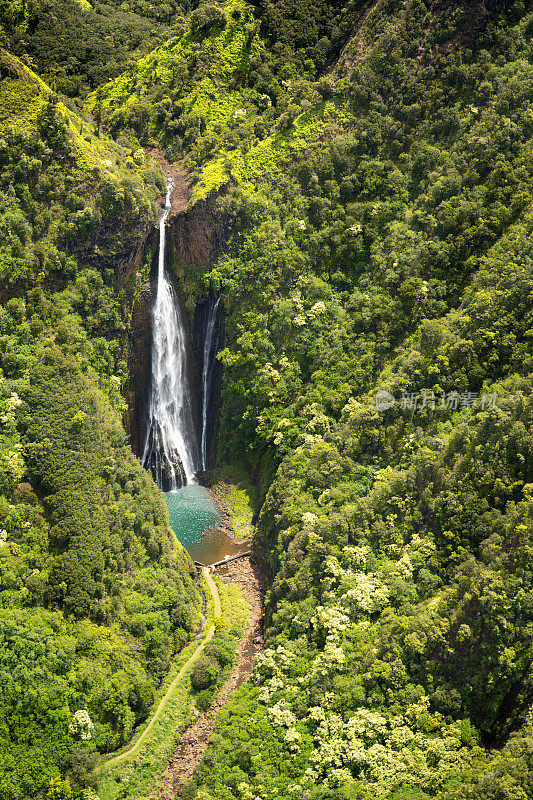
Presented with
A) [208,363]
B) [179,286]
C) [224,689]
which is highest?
[179,286]

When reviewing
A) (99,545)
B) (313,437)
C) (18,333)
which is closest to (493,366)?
(313,437)

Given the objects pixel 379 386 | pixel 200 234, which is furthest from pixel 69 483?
pixel 200 234

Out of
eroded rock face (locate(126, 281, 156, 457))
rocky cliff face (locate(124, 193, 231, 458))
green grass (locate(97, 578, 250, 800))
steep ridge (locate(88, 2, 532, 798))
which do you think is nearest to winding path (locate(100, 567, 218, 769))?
green grass (locate(97, 578, 250, 800))

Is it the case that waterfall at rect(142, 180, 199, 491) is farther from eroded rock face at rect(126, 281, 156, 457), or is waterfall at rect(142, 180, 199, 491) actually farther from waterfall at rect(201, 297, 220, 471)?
waterfall at rect(201, 297, 220, 471)

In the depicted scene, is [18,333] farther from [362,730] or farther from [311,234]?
[362,730]

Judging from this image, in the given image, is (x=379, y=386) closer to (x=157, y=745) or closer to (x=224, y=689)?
(x=224, y=689)
